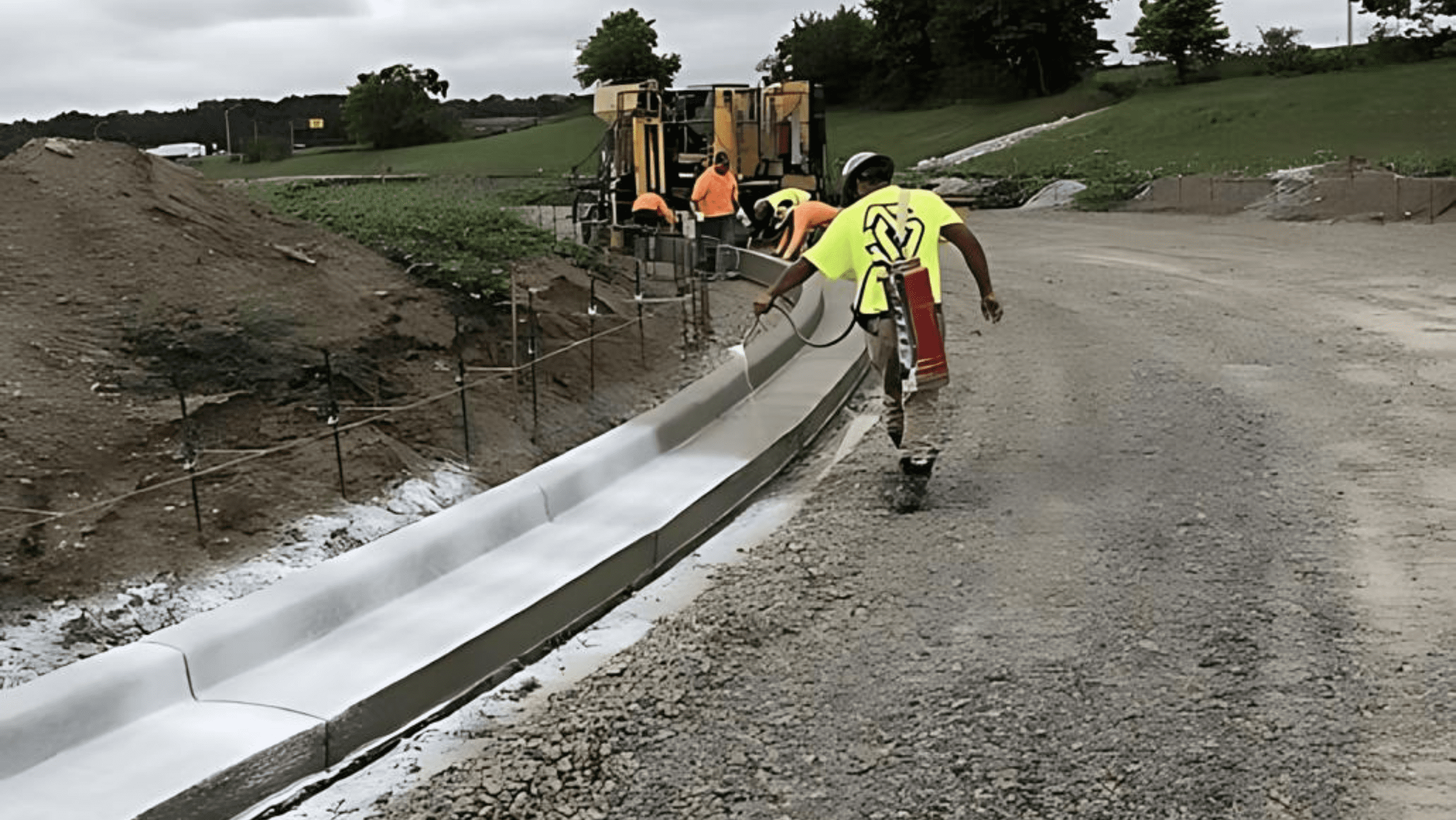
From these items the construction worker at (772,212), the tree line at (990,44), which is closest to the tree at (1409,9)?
the tree line at (990,44)

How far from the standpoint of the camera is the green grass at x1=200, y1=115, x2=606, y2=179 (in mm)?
55844

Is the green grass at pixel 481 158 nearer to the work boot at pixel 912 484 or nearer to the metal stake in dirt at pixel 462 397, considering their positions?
the metal stake in dirt at pixel 462 397

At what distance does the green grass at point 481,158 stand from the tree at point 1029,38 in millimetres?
18447

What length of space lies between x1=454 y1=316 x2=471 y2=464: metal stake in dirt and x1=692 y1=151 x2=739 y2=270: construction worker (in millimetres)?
10662

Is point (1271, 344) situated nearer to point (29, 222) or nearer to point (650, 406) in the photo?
point (650, 406)

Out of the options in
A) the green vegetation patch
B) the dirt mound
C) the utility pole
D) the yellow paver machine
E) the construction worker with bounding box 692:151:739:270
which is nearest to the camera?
the dirt mound

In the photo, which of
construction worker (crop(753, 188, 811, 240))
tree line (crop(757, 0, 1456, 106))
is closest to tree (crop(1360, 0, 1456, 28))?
tree line (crop(757, 0, 1456, 106))

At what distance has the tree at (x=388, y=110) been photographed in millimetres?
78812

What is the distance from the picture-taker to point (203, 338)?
8961 mm

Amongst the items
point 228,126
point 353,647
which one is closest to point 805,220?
point 353,647

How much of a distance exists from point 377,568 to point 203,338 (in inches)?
138

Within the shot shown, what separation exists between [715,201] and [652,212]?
100 centimetres

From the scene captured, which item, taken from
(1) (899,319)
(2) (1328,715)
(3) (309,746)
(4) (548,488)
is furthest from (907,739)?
(1) (899,319)

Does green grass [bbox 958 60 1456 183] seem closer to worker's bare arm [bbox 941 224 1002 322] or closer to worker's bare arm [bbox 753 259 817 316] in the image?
worker's bare arm [bbox 941 224 1002 322]
